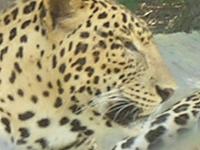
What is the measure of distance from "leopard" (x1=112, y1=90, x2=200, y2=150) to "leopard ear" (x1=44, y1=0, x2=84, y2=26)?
1.74ft

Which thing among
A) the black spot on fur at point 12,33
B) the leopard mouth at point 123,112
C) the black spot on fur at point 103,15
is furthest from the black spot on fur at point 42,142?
the black spot on fur at point 103,15

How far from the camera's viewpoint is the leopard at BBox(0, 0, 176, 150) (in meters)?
3.24

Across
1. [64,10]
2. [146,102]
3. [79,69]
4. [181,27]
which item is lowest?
[181,27]

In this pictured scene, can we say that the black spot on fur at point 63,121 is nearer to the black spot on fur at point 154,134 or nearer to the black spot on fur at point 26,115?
the black spot on fur at point 26,115

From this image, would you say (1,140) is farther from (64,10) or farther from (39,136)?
(64,10)

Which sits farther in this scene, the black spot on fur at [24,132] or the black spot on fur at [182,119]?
the black spot on fur at [24,132]

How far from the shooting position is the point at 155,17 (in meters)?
Result: 9.08

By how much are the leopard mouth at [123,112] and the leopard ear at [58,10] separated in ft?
1.40

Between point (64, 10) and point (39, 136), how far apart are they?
54 centimetres

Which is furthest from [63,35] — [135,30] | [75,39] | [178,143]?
[178,143]

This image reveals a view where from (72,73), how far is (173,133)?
0.92 metres

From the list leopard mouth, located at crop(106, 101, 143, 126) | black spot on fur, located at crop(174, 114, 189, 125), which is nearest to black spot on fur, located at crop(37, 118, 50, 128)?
leopard mouth, located at crop(106, 101, 143, 126)

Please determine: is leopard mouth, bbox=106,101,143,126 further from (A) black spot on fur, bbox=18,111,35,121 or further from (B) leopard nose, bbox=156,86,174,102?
(A) black spot on fur, bbox=18,111,35,121

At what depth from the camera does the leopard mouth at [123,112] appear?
3.40m
